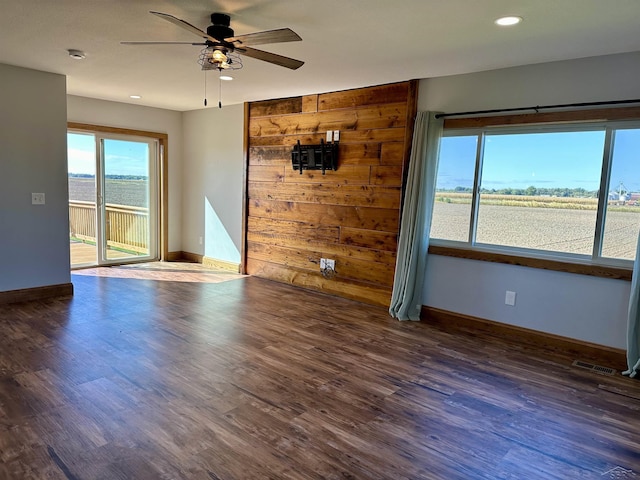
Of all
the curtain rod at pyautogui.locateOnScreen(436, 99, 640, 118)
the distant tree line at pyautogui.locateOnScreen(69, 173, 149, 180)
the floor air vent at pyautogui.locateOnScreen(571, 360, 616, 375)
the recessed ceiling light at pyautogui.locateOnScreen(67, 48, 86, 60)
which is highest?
the recessed ceiling light at pyautogui.locateOnScreen(67, 48, 86, 60)

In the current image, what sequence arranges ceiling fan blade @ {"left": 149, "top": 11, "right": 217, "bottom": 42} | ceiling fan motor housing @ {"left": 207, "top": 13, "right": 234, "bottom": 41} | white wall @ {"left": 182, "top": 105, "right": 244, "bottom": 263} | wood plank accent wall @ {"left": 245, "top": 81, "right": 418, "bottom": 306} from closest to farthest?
1. ceiling fan blade @ {"left": 149, "top": 11, "right": 217, "bottom": 42}
2. ceiling fan motor housing @ {"left": 207, "top": 13, "right": 234, "bottom": 41}
3. wood plank accent wall @ {"left": 245, "top": 81, "right": 418, "bottom": 306}
4. white wall @ {"left": 182, "top": 105, "right": 244, "bottom": 263}

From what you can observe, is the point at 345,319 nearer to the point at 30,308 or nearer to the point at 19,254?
the point at 30,308

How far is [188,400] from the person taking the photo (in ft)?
8.62

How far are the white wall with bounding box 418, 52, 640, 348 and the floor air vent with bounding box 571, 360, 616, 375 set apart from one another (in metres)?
0.23

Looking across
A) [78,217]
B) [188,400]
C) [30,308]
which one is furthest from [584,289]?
[78,217]

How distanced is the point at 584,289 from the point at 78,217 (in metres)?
6.57

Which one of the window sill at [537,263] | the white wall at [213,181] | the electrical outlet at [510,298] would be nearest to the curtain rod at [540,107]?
the window sill at [537,263]

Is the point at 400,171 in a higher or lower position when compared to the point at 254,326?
higher

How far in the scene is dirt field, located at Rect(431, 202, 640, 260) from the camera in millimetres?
3438

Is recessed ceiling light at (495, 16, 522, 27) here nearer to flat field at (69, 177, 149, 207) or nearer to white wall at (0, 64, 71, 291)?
white wall at (0, 64, 71, 291)

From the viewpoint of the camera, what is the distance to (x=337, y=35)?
3074 millimetres

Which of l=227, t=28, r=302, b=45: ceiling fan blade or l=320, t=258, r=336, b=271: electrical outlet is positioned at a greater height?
l=227, t=28, r=302, b=45: ceiling fan blade

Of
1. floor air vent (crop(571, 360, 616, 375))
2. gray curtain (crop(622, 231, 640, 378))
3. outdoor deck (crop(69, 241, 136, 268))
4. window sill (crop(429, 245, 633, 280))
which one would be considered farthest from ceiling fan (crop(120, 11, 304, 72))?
outdoor deck (crop(69, 241, 136, 268))

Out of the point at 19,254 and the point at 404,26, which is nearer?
the point at 404,26
